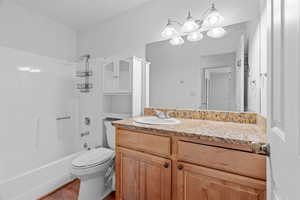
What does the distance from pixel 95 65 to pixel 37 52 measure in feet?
2.64

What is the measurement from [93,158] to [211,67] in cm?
157

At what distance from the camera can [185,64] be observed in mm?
1632

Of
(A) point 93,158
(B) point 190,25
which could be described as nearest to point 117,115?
(A) point 93,158

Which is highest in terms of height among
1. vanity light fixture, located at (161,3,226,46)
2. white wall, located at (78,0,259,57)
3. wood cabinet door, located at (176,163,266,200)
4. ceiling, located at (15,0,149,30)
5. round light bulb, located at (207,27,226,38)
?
ceiling, located at (15,0,149,30)

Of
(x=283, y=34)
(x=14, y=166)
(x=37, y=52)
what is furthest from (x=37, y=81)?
(x=283, y=34)

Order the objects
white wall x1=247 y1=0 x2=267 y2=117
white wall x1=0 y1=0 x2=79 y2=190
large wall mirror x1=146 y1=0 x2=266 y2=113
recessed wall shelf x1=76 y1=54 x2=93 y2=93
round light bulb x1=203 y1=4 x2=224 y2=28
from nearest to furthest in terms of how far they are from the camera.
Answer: white wall x1=247 y1=0 x2=267 y2=117 < large wall mirror x1=146 y1=0 x2=266 y2=113 < round light bulb x1=203 y1=4 x2=224 y2=28 < white wall x1=0 y1=0 x2=79 y2=190 < recessed wall shelf x1=76 y1=54 x2=93 y2=93

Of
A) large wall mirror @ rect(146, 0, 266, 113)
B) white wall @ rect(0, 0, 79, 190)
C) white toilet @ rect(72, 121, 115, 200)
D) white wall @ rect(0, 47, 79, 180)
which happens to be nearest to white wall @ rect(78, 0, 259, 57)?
large wall mirror @ rect(146, 0, 266, 113)

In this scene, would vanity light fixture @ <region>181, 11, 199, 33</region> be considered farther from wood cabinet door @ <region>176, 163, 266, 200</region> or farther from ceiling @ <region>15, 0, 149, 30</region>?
wood cabinet door @ <region>176, 163, 266, 200</region>

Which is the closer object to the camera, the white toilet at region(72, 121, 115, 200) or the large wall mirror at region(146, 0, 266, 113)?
the large wall mirror at region(146, 0, 266, 113)

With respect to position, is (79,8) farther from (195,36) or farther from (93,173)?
(93,173)

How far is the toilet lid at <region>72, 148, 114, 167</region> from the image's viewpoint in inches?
56.2

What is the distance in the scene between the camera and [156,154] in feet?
3.53

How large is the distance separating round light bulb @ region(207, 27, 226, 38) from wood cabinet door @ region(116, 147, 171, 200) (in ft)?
4.17

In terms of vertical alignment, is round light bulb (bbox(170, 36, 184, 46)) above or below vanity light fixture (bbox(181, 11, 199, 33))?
below
